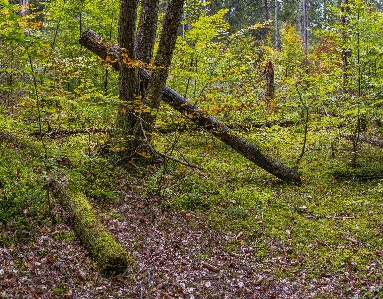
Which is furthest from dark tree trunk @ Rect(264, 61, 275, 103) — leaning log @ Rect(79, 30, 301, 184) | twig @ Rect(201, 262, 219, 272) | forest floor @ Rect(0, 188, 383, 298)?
twig @ Rect(201, 262, 219, 272)

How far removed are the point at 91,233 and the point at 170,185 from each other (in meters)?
3.00

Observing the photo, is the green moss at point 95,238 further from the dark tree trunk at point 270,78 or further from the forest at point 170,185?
the dark tree trunk at point 270,78

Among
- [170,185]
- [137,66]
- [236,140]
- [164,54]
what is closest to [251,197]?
[236,140]

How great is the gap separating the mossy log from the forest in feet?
0.07

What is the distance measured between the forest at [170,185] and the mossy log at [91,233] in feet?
0.07

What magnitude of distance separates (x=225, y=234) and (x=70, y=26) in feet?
32.2

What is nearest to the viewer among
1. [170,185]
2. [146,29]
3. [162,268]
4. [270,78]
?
[162,268]

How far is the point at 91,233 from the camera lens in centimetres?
496

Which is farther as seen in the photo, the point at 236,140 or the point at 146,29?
the point at 236,140

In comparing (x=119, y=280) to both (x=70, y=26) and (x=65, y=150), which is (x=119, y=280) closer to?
(x=65, y=150)

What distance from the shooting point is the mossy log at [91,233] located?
467cm

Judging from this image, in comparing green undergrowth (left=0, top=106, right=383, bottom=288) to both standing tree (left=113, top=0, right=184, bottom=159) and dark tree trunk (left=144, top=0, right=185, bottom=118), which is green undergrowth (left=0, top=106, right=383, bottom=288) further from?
dark tree trunk (left=144, top=0, right=185, bottom=118)

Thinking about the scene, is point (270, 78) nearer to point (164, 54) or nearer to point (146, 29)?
point (146, 29)

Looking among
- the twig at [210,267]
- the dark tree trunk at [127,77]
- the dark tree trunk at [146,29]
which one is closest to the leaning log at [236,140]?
the dark tree trunk at [146,29]
